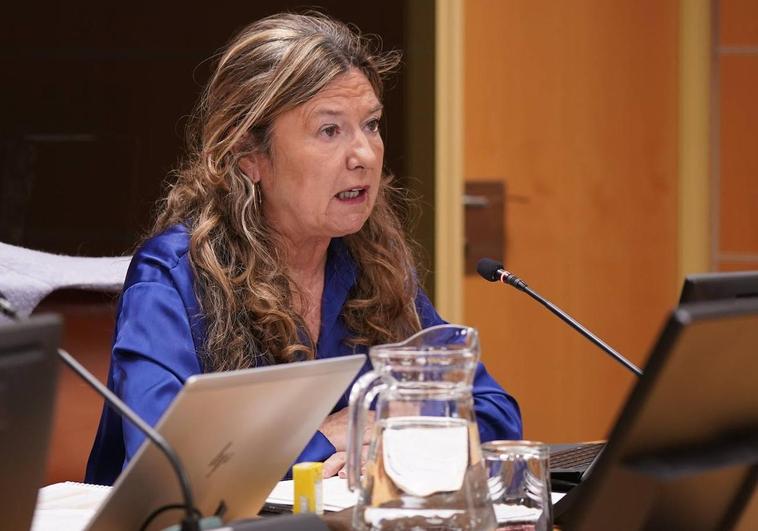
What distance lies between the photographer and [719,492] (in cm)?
108

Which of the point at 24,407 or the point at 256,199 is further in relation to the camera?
the point at 256,199

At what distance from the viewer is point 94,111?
318cm

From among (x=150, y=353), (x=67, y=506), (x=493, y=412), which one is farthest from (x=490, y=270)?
(x=67, y=506)

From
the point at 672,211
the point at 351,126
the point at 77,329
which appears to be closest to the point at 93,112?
the point at 77,329

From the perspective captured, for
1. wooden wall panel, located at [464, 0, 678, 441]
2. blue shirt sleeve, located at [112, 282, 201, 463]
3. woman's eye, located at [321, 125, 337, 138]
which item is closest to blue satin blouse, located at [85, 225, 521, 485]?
blue shirt sleeve, located at [112, 282, 201, 463]

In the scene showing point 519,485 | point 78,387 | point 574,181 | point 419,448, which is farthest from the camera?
point 574,181

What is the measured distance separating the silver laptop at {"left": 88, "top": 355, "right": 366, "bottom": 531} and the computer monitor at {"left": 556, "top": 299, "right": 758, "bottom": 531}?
1.02ft

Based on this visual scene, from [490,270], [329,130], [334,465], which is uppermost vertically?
[329,130]

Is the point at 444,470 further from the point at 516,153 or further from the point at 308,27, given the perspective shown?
the point at 516,153

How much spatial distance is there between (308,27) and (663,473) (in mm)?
1298

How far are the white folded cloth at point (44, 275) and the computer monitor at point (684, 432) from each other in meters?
1.21

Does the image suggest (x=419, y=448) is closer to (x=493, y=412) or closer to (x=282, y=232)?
(x=493, y=412)

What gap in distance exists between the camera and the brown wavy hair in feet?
6.42

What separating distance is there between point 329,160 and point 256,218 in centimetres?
16
